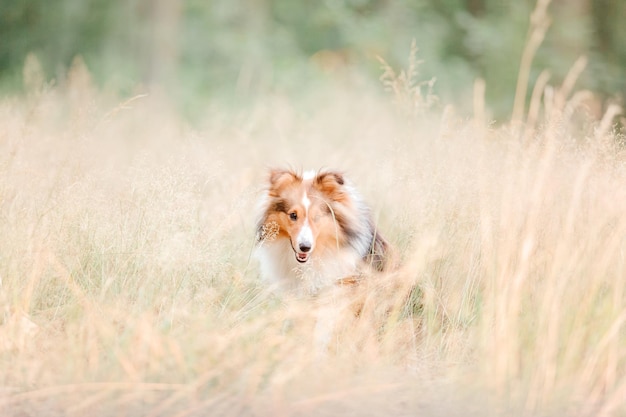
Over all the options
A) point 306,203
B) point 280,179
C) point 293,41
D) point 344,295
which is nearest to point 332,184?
point 306,203

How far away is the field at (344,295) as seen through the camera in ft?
9.45

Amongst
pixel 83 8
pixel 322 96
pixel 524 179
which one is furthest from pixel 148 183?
pixel 83 8

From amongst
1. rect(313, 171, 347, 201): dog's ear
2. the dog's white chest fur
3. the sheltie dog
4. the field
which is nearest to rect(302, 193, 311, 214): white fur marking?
the sheltie dog

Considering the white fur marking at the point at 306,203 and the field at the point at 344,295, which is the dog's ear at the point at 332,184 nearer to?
the white fur marking at the point at 306,203

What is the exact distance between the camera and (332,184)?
420 centimetres

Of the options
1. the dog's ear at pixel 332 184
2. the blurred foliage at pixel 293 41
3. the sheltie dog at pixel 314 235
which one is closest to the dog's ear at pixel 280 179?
the sheltie dog at pixel 314 235

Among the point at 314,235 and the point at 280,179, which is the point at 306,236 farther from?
the point at 280,179

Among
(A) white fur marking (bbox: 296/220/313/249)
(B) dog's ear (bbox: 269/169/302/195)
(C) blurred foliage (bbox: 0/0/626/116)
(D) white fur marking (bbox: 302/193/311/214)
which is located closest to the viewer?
(A) white fur marking (bbox: 296/220/313/249)

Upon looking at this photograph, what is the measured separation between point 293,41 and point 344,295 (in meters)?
11.3

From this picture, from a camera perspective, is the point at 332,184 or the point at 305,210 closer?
the point at 305,210

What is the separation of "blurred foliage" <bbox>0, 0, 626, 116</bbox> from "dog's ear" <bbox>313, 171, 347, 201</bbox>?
262 inches

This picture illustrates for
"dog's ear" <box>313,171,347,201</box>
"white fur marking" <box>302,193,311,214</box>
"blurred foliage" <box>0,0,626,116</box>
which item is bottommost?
"white fur marking" <box>302,193,311,214</box>

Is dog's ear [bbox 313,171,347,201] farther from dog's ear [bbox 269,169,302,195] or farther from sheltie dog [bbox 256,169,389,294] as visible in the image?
dog's ear [bbox 269,169,302,195]

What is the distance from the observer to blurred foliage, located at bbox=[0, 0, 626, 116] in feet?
34.2
